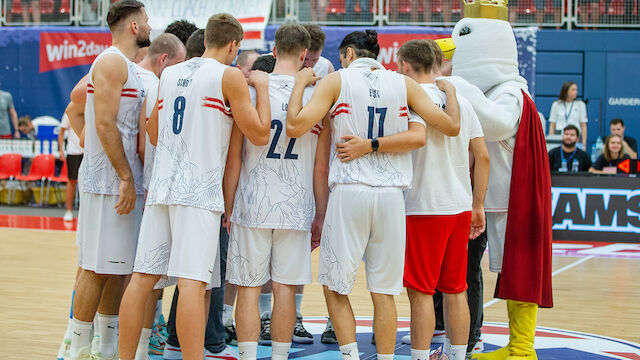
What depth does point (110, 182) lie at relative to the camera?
440 centimetres

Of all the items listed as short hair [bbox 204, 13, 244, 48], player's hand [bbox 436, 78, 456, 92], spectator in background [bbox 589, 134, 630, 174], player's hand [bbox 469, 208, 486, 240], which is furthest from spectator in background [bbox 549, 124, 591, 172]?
short hair [bbox 204, 13, 244, 48]

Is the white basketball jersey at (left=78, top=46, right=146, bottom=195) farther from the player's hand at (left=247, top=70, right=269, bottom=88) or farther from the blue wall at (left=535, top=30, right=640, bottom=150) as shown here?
the blue wall at (left=535, top=30, right=640, bottom=150)

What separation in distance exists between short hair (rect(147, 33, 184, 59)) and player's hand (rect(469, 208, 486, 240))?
83.0 inches

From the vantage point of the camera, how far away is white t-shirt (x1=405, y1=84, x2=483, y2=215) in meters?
4.37

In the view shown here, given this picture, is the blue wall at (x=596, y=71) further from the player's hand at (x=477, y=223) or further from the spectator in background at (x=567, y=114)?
the player's hand at (x=477, y=223)

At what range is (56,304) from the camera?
6523 millimetres

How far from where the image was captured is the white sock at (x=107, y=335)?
450cm

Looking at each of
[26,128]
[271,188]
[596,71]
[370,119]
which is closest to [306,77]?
[370,119]

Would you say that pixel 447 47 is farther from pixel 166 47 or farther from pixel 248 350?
pixel 248 350

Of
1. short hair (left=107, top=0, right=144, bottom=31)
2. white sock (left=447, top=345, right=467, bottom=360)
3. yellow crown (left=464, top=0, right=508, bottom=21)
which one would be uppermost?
yellow crown (left=464, top=0, right=508, bottom=21)

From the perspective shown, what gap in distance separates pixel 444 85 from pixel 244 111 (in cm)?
124

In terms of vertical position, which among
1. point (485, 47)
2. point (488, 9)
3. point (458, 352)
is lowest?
point (458, 352)

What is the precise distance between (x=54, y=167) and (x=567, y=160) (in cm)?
890

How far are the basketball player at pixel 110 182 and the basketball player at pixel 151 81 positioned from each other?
8 cm
